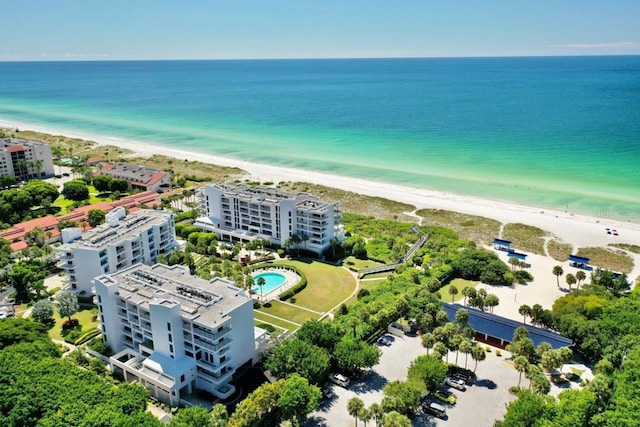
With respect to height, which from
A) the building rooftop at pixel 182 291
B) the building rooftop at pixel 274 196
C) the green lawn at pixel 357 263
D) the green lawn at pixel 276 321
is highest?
the building rooftop at pixel 274 196

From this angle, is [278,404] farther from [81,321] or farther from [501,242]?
[501,242]

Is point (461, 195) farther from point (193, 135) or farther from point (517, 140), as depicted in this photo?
point (193, 135)

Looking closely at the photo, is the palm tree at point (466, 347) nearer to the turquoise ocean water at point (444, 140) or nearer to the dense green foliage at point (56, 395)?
the dense green foliage at point (56, 395)

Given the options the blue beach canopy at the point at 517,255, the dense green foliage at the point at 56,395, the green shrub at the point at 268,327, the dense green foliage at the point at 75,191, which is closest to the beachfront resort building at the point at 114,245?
the dense green foliage at the point at 56,395

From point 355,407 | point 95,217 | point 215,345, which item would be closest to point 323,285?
point 215,345

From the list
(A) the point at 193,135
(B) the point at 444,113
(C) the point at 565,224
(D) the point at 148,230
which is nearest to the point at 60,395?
(D) the point at 148,230
